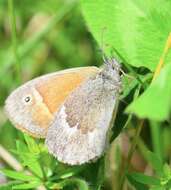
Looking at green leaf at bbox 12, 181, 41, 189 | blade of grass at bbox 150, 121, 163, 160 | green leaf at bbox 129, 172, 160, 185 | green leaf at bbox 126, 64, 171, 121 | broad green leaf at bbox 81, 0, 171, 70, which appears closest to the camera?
green leaf at bbox 126, 64, 171, 121

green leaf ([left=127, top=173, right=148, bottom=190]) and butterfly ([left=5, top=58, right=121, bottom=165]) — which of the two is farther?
butterfly ([left=5, top=58, right=121, bottom=165])

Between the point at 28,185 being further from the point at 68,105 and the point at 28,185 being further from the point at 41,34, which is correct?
the point at 41,34

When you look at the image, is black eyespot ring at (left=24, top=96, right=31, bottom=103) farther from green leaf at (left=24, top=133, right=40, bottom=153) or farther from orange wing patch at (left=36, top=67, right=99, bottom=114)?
green leaf at (left=24, top=133, right=40, bottom=153)

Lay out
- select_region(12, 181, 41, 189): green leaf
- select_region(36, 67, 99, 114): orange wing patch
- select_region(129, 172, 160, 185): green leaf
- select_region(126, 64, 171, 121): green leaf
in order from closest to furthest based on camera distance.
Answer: select_region(126, 64, 171, 121): green leaf → select_region(129, 172, 160, 185): green leaf → select_region(12, 181, 41, 189): green leaf → select_region(36, 67, 99, 114): orange wing patch

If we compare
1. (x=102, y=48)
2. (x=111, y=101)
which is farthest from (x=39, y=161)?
(x=102, y=48)

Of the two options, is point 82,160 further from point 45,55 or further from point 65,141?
point 45,55

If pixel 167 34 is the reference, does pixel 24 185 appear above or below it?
below

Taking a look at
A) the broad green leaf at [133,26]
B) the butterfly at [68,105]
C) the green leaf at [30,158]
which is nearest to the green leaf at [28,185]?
the green leaf at [30,158]

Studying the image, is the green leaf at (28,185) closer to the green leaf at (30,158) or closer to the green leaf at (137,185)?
the green leaf at (30,158)

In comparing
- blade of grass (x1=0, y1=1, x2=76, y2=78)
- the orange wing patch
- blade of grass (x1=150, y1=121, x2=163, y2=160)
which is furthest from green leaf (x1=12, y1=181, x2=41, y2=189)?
blade of grass (x1=0, y1=1, x2=76, y2=78)
